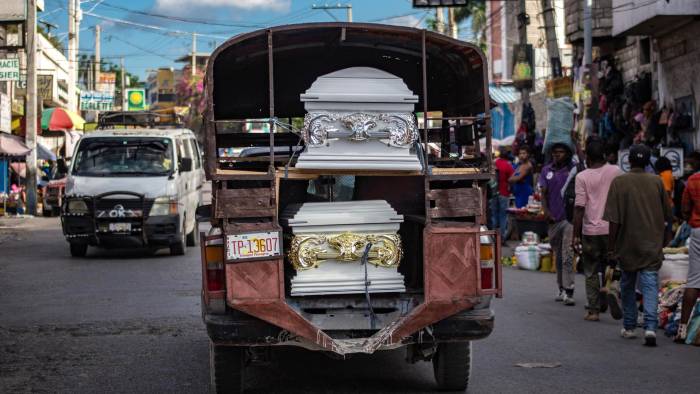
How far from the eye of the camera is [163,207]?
17.7m

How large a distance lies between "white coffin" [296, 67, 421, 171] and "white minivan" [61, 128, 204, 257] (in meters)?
10.5

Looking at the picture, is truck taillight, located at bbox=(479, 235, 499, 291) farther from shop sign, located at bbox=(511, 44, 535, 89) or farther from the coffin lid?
shop sign, located at bbox=(511, 44, 535, 89)

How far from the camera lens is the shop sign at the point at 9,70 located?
26.5 metres

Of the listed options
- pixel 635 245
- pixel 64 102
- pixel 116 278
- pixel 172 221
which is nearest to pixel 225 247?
pixel 635 245

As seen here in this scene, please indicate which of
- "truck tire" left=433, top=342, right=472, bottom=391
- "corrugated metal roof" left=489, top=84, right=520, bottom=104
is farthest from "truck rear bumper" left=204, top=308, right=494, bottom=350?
"corrugated metal roof" left=489, top=84, right=520, bottom=104

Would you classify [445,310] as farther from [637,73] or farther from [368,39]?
[637,73]

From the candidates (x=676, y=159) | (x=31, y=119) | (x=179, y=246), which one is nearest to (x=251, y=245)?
(x=676, y=159)

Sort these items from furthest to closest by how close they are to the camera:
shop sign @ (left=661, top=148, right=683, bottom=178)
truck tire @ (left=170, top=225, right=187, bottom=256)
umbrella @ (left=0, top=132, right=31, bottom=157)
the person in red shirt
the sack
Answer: umbrella @ (left=0, top=132, right=31, bottom=157)
the person in red shirt
truck tire @ (left=170, top=225, right=187, bottom=256)
the sack
shop sign @ (left=661, top=148, right=683, bottom=178)

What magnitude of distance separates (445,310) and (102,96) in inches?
1620

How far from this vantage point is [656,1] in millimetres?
18531

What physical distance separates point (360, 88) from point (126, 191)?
10592 millimetres

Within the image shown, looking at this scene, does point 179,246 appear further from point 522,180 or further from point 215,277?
point 215,277

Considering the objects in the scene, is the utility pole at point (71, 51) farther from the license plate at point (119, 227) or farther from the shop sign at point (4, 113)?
the license plate at point (119, 227)

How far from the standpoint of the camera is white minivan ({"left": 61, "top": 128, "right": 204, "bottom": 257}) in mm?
17578
